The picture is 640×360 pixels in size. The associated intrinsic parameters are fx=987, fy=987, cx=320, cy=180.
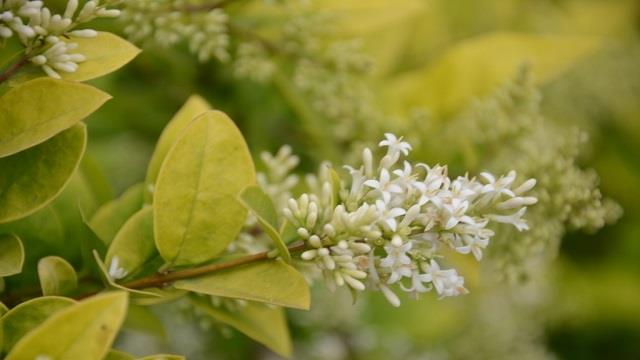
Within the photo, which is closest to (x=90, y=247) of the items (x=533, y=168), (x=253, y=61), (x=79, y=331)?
(x=79, y=331)

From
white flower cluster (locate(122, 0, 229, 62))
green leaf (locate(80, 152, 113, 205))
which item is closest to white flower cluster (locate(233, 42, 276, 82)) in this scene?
white flower cluster (locate(122, 0, 229, 62))

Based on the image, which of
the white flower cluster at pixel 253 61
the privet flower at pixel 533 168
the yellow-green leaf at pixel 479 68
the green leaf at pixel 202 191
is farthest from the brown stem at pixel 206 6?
the yellow-green leaf at pixel 479 68

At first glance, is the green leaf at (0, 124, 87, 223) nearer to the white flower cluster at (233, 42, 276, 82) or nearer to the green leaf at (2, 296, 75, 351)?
the green leaf at (2, 296, 75, 351)

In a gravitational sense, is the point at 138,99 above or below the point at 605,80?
above

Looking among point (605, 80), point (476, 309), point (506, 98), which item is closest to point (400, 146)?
point (506, 98)

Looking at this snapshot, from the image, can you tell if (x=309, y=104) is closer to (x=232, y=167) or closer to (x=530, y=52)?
(x=530, y=52)

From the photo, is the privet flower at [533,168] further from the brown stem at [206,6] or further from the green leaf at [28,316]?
the green leaf at [28,316]
